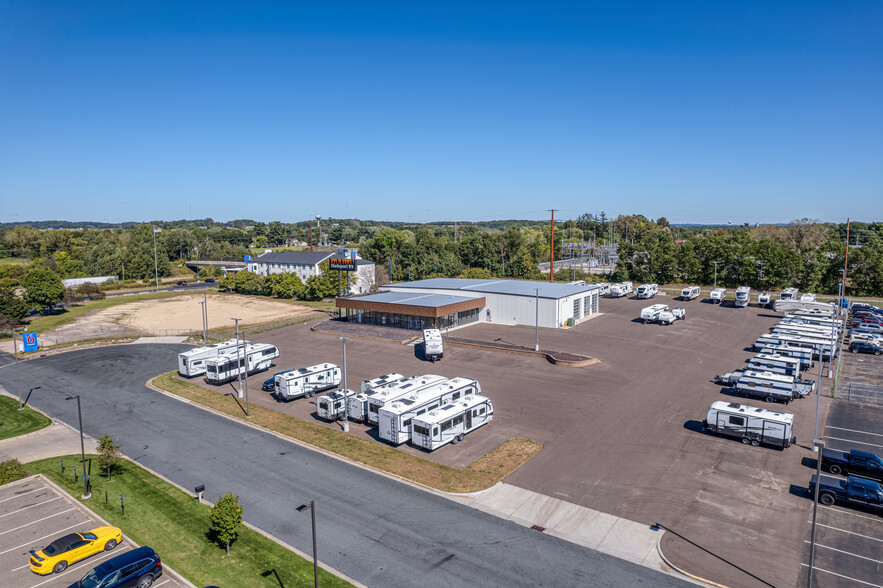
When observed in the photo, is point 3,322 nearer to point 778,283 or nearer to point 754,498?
point 754,498

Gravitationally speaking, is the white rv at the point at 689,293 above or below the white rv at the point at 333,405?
above

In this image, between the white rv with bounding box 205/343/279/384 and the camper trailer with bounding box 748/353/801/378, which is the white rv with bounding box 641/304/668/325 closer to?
the camper trailer with bounding box 748/353/801/378

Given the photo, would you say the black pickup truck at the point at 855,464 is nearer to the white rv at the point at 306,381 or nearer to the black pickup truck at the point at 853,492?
the black pickup truck at the point at 853,492

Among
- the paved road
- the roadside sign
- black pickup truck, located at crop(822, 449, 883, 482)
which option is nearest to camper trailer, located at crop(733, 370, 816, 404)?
black pickup truck, located at crop(822, 449, 883, 482)

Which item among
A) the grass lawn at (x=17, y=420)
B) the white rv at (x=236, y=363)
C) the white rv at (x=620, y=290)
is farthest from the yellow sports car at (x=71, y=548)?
the white rv at (x=620, y=290)

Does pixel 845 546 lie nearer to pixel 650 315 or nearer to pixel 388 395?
pixel 388 395

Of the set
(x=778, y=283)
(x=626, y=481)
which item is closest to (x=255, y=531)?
(x=626, y=481)

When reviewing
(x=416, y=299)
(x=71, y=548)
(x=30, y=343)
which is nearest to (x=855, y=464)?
(x=71, y=548)
